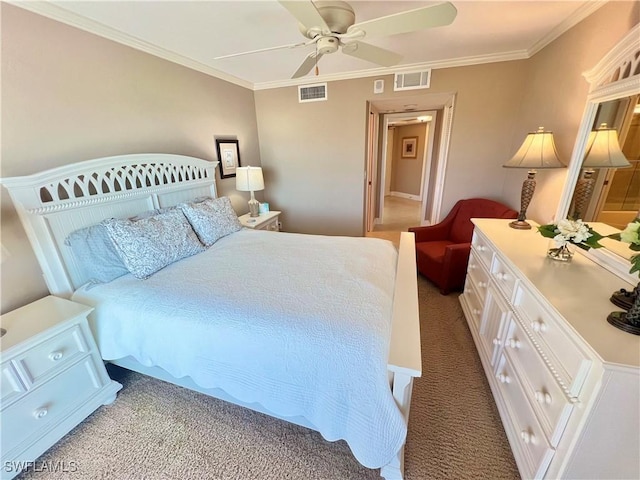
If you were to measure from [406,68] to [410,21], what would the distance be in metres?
2.01

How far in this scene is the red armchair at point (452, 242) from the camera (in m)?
2.59

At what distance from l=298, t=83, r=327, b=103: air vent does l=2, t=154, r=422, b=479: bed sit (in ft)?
7.24

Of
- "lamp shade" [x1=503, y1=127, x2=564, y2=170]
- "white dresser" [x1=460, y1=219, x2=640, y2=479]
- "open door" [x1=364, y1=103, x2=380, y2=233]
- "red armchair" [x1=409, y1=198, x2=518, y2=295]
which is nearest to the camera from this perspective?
"white dresser" [x1=460, y1=219, x2=640, y2=479]

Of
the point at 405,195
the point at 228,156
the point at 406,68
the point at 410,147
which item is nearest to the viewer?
the point at 406,68

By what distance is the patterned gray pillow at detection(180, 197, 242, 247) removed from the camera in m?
2.27

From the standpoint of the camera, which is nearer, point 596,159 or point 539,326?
point 539,326

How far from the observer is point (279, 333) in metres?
1.22

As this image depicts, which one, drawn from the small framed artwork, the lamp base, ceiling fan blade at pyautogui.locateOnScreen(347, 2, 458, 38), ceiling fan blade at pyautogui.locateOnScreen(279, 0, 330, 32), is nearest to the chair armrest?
the lamp base

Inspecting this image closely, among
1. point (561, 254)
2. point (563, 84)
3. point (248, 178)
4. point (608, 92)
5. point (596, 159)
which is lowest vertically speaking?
point (561, 254)

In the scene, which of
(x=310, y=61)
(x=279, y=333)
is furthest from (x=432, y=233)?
(x=279, y=333)

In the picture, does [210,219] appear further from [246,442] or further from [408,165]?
[408,165]

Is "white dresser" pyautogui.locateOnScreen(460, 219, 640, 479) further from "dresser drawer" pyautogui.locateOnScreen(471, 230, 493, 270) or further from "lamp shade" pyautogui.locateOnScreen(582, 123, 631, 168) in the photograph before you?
"lamp shade" pyautogui.locateOnScreen(582, 123, 631, 168)

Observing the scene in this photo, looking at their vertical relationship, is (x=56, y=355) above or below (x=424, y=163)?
below

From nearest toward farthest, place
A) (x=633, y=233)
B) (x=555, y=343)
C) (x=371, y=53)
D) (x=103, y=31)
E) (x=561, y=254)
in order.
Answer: (x=633, y=233) < (x=555, y=343) < (x=561, y=254) < (x=371, y=53) < (x=103, y=31)
